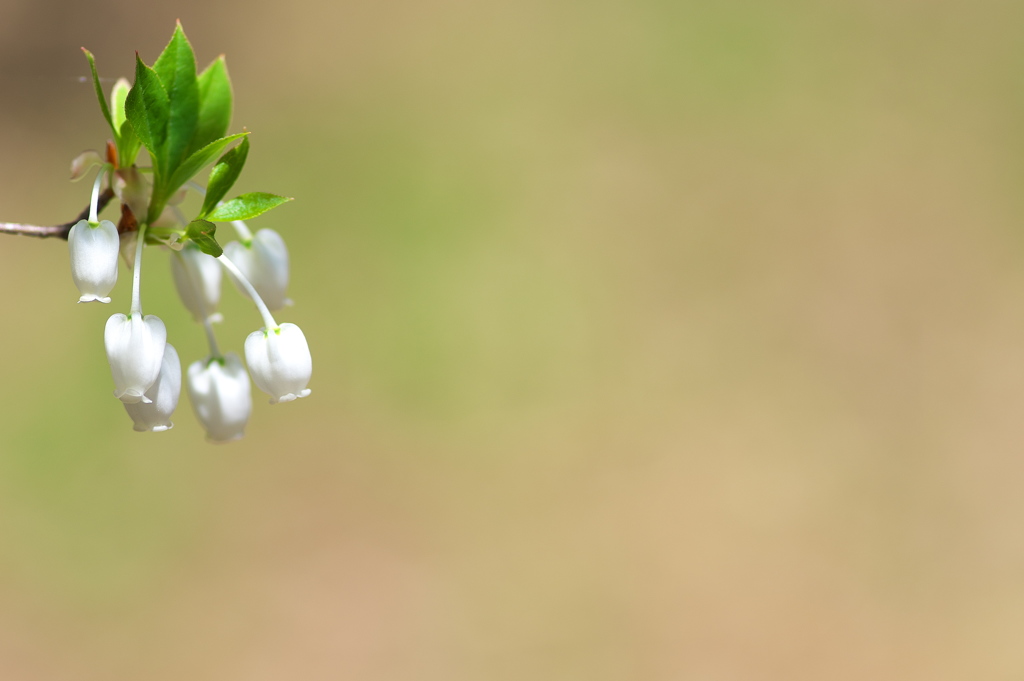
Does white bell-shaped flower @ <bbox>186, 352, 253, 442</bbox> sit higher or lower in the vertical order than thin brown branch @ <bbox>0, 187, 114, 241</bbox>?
lower

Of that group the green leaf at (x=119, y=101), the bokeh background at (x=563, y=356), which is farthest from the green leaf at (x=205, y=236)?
the bokeh background at (x=563, y=356)

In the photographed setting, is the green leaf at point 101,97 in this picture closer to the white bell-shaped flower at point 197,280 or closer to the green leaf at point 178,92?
the green leaf at point 178,92

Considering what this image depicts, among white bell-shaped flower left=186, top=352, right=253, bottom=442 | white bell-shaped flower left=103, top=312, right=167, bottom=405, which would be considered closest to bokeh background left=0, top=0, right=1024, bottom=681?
white bell-shaped flower left=186, top=352, right=253, bottom=442

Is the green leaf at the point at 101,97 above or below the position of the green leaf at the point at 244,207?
above

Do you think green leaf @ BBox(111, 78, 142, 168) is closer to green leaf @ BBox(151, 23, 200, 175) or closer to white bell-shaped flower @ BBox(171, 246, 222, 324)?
green leaf @ BBox(151, 23, 200, 175)

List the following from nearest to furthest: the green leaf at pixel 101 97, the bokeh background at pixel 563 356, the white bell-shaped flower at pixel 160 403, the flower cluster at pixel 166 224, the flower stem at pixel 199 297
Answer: the green leaf at pixel 101 97
the flower cluster at pixel 166 224
the white bell-shaped flower at pixel 160 403
the flower stem at pixel 199 297
the bokeh background at pixel 563 356

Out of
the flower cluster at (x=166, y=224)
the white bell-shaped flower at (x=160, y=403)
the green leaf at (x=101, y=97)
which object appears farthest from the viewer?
the white bell-shaped flower at (x=160, y=403)

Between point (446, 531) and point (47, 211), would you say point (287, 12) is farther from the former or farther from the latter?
point (446, 531)

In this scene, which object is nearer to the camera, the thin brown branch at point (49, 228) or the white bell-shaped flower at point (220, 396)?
the thin brown branch at point (49, 228)
